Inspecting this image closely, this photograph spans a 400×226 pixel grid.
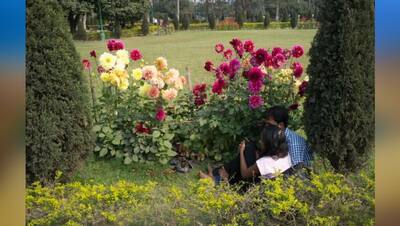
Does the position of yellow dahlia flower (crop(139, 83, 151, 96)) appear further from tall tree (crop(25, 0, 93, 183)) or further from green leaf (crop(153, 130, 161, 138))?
tall tree (crop(25, 0, 93, 183))

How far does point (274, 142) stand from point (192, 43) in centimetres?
139

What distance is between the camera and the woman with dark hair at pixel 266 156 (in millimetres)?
3484

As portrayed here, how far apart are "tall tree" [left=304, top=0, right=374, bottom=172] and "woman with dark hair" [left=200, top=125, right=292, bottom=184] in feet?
0.77

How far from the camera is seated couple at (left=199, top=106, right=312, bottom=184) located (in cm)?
350

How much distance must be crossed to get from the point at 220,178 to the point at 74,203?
130 cm

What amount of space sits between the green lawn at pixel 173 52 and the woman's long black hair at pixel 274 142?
0.75 meters

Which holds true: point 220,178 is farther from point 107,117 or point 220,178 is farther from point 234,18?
point 234,18

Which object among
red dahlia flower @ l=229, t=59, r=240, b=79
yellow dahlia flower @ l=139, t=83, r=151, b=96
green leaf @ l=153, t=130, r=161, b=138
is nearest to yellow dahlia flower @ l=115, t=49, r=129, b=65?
yellow dahlia flower @ l=139, t=83, r=151, b=96

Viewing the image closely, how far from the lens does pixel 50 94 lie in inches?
128

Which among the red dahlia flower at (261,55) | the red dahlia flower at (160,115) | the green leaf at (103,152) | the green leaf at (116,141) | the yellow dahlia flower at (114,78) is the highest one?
the red dahlia flower at (261,55)

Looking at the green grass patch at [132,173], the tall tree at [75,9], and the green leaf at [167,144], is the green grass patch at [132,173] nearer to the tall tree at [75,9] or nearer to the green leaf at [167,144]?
the green leaf at [167,144]

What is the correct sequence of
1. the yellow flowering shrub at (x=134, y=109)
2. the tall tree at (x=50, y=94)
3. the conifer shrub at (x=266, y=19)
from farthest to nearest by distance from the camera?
the conifer shrub at (x=266, y=19) → the yellow flowering shrub at (x=134, y=109) → the tall tree at (x=50, y=94)

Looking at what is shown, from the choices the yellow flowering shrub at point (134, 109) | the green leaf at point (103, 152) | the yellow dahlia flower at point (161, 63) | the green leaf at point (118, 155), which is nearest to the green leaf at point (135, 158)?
the yellow flowering shrub at point (134, 109)
